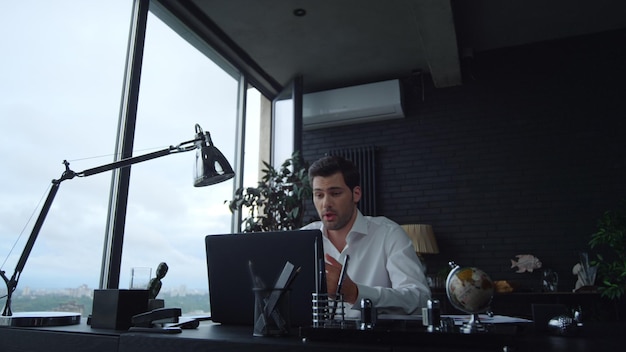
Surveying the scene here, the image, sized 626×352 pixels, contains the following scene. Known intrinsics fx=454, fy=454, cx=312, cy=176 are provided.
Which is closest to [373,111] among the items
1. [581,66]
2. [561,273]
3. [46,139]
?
[581,66]

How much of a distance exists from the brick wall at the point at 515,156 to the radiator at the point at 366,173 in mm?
93

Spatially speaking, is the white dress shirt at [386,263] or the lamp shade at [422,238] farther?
the lamp shade at [422,238]

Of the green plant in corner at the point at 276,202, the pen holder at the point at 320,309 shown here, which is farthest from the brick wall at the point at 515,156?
the pen holder at the point at 320,309

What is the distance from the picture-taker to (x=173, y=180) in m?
3.42

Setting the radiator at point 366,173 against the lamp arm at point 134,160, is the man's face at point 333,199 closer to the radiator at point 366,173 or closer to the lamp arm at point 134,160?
the lamp arm at point 134,160

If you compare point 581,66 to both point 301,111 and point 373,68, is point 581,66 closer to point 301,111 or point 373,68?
point 373,68

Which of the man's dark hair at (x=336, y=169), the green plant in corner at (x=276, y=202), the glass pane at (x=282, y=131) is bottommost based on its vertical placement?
the man's dark hair at (x=336, y=169)

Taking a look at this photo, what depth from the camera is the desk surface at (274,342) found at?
2.82ft

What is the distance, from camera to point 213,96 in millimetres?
4117

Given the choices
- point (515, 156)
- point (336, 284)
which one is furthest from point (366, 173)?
point (336, 284)

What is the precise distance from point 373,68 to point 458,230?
188cm

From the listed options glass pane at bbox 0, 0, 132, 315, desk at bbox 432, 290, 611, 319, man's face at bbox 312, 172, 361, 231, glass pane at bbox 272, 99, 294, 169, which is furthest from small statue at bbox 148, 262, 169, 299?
glass pane at bbox 272, 99, 294, 169

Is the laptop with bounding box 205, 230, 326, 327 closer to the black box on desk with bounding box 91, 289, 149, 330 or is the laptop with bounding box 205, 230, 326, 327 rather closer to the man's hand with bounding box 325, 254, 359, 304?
the man's hand with bounding box 325, 254, 359, 304

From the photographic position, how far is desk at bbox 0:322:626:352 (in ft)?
2.87
